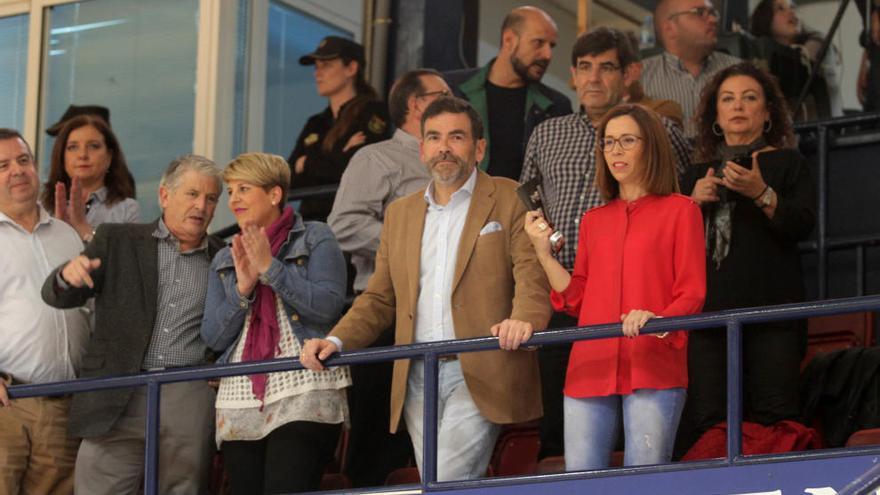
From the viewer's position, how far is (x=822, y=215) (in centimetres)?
854

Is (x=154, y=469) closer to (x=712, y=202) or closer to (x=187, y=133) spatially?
(x=712, y=202)

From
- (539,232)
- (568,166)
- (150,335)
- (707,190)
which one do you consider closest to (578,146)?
(568,166)

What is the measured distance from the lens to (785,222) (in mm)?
6840

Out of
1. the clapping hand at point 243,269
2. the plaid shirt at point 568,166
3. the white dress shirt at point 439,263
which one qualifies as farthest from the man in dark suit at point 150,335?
the plaid shirt at point 568,166

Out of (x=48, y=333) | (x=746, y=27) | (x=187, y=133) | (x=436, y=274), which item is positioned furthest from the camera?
(x=746, y=27)

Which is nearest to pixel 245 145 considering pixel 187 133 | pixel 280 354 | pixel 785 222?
pixel 187 133

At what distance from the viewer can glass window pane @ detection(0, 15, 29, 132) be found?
11125mm

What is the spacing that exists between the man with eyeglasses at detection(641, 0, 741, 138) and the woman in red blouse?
254 centimetres

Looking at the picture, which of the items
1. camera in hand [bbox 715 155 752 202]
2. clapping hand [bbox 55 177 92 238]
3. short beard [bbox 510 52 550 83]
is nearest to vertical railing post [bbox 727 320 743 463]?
camera in hand [bbox 715 155 752 202]

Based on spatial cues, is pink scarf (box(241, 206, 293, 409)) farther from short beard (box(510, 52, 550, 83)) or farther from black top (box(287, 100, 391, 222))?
black top (box(287, 100, 391, 222))

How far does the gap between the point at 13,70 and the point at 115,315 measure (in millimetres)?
4428

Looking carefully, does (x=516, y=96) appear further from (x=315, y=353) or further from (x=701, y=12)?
(x=315, y=353)

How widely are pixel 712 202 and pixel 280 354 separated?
181 centimetres

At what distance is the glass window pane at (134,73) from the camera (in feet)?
34.7
